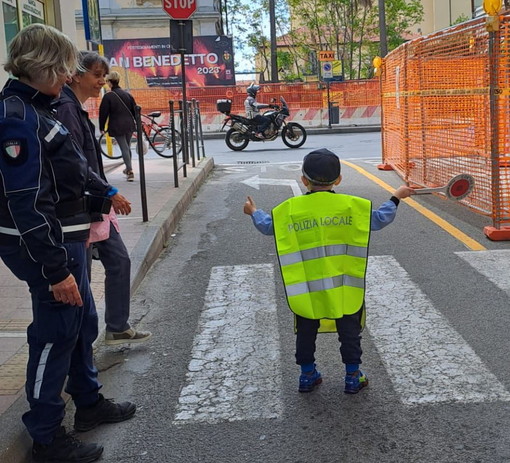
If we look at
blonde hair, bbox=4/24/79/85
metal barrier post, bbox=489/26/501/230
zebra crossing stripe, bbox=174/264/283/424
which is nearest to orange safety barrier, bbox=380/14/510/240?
metal barrier post, bbox=489/26/501/230

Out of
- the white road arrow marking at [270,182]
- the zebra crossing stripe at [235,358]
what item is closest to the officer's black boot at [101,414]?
the zebra crossing stripe at [235,358]

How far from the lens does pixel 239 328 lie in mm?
5117

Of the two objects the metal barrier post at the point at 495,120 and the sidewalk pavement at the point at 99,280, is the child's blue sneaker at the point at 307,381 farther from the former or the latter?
the metal barrier post at the point at 495,120

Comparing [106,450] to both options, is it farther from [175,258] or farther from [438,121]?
[438,121]

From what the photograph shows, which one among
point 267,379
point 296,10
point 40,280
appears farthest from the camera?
point 296,10

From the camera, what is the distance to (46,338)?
10.6 ft

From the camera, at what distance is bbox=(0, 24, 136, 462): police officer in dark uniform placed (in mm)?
2939

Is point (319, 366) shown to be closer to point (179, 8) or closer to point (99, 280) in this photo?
point (99, 280)

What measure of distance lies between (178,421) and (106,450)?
395 mm

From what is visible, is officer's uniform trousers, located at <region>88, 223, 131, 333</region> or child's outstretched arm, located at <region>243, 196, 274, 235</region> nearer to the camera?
child's outstretched arm, located at <region>243, 196, 274, 235</region>

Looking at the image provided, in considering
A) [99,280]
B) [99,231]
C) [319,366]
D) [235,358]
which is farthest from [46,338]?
[99,280]

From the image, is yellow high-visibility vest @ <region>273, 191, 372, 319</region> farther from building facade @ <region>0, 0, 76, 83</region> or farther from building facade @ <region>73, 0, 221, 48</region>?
building facade @ <region>73, 0, 221, 48</region>

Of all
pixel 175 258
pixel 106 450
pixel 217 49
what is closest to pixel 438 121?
pixel 175 258

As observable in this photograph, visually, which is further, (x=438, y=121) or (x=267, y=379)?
(x=438, y=121)
